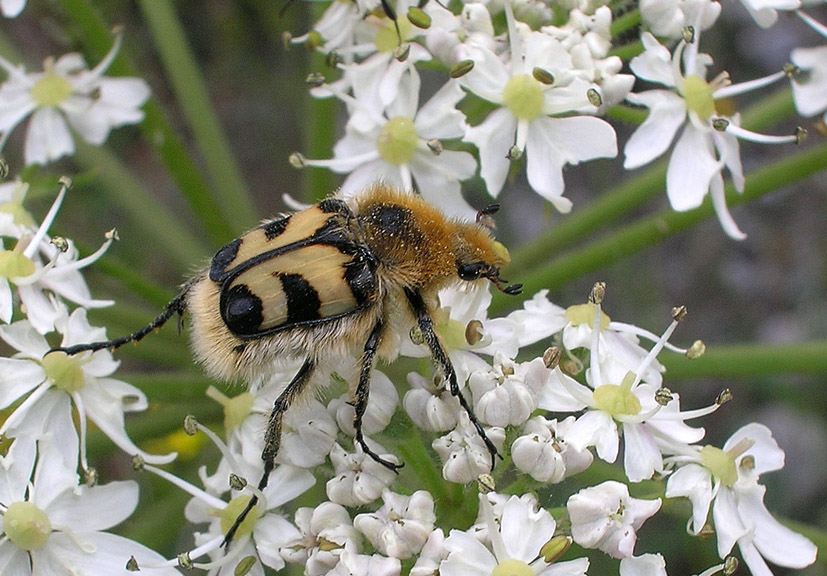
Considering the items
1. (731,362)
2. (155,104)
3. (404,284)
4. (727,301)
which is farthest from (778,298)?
(404,284)

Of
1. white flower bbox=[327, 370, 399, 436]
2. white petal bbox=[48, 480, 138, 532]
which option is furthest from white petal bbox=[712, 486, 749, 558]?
white petal bbox=[48, 480, 138, 532]

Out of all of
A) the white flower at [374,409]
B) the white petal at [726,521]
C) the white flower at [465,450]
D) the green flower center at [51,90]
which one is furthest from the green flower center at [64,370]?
the white petal at [726,521]

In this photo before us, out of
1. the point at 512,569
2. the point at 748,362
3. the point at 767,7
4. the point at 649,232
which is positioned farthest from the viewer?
the point at 649,232

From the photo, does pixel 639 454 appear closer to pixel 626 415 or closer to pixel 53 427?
pixel 626 415

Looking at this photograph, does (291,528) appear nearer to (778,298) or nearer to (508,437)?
(508,437)

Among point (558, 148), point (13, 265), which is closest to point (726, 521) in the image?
point (558, 148)

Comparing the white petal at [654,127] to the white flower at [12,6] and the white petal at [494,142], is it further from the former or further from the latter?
the white flower at [12,6]

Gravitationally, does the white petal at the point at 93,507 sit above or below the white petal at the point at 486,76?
below
